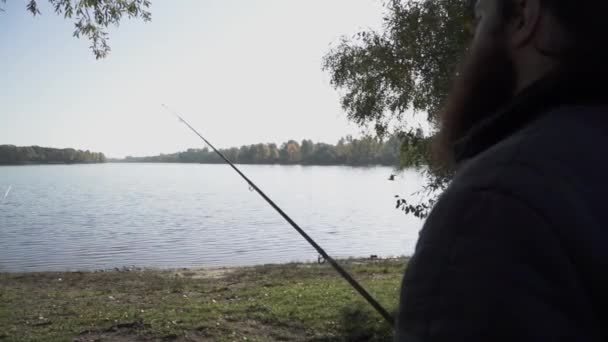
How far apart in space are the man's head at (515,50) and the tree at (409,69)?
6612 mm

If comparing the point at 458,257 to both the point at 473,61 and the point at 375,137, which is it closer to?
the point at 473,61

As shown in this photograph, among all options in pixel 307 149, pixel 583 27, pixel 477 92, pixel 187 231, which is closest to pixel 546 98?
pixel 583 27

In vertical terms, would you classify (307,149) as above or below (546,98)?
above

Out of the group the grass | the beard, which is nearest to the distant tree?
the grass

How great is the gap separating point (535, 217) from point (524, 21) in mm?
433

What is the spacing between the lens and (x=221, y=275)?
17094mm

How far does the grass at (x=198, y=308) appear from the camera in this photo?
28.9 ft

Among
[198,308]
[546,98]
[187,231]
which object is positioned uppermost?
[546,98]

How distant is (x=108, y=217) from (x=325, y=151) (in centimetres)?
6404

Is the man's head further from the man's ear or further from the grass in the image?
the grass

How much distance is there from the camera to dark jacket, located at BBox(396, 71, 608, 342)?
0.77m

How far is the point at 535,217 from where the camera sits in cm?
80

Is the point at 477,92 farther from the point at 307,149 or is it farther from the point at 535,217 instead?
the point at 307,149

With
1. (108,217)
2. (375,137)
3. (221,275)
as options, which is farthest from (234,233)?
(375,137)
